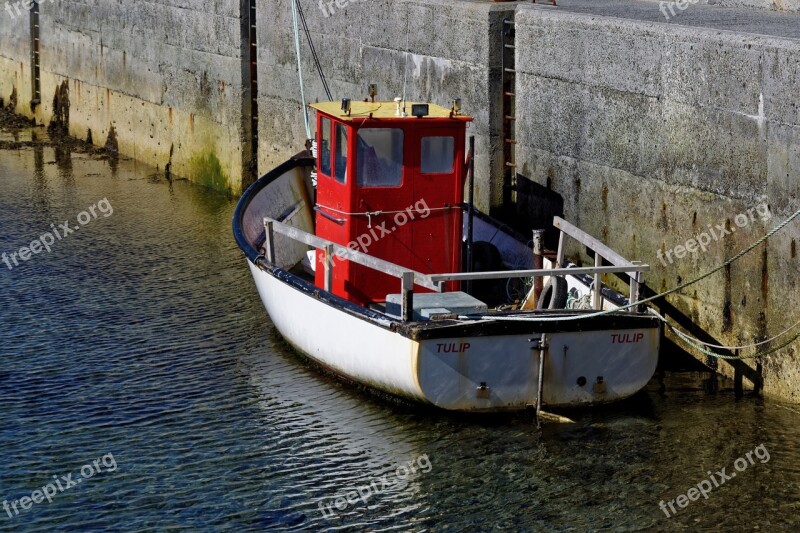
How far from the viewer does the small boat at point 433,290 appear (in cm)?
1013

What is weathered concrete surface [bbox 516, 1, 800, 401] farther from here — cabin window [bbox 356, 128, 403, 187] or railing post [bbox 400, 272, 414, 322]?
railing post [bbox 400, 272, 414, 322]

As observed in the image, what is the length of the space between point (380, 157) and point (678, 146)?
2.54m

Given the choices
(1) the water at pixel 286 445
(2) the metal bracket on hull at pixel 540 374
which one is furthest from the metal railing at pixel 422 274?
(1) the water at pixel 286 445

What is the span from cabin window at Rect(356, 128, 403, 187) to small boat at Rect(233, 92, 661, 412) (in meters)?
0.01

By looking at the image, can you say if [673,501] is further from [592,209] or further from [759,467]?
[592,209]

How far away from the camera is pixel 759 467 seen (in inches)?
381

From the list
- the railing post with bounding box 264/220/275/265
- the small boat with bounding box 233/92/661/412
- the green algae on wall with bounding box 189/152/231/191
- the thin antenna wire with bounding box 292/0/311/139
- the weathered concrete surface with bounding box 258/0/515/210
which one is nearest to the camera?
the small boat with bounding box 233/92/661/412

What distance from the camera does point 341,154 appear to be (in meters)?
11.5

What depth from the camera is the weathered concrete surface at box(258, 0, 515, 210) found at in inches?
542

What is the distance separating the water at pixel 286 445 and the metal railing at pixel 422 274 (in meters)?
1.03

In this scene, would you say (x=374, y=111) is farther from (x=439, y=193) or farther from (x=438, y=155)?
(x=439, y=193)

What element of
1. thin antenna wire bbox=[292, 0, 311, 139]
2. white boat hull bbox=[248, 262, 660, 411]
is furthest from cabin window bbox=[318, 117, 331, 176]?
thin antenna wire bbox=[292, 0, 311, 139]

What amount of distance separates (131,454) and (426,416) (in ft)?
7.58

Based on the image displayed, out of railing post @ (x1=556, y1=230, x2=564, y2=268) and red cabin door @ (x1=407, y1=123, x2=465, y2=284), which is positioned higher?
red cabin door @ (x1=407, y1=123, x2=465, y2=284)
